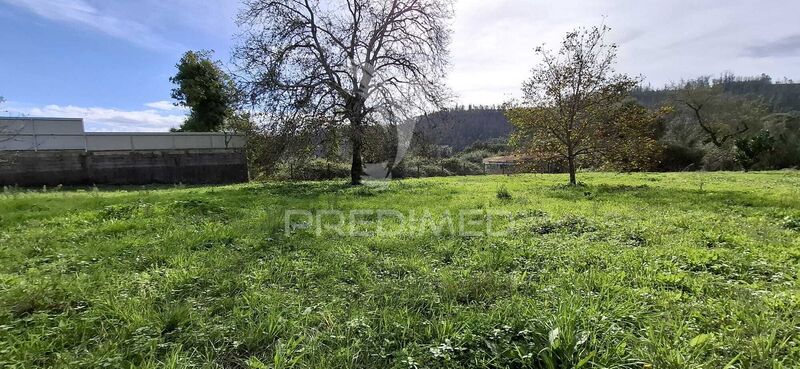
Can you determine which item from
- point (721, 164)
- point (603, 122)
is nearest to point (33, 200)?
point (603, 122)

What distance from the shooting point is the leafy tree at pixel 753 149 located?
83.6ft

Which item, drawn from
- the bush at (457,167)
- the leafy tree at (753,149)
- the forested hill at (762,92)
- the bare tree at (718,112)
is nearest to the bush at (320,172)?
the bush at (457,167)

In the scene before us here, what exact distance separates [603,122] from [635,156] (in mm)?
1502

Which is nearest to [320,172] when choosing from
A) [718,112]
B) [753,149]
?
[753,149]

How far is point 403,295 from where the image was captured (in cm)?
282

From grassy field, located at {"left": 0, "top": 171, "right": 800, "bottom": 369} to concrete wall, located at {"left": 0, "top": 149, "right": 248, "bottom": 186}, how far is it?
13268 millimetres

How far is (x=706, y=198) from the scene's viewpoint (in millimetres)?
7867

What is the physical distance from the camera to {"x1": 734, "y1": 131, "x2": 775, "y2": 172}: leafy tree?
25469 mm

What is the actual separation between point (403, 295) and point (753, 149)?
1355 inches

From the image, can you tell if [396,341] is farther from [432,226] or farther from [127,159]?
[127,159]

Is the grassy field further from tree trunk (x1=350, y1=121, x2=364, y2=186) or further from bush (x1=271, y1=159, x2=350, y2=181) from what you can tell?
bush (x1=271, y1=159, x2=350, y2=181)

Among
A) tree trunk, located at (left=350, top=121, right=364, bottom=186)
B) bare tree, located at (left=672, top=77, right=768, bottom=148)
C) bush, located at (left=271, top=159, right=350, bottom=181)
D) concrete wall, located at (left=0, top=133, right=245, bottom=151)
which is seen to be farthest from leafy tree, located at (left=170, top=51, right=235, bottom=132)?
bare tree, located at (left=672, top=77, right=768, bottom=148)

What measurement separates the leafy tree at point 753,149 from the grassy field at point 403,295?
93.1ft

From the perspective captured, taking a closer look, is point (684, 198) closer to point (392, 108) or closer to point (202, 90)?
point (392, 108)
